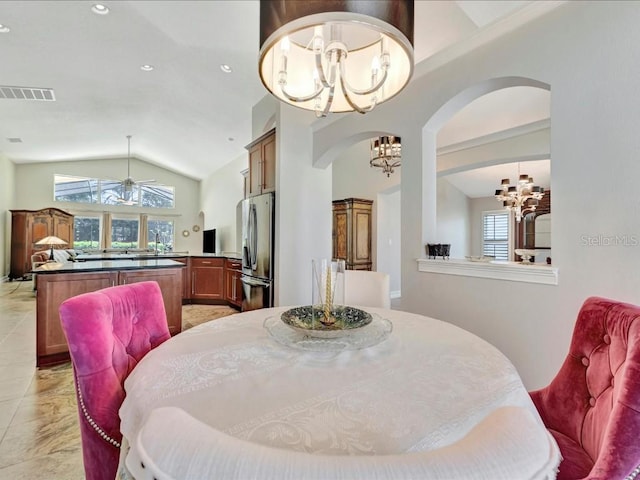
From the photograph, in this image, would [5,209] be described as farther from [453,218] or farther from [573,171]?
[453,218]

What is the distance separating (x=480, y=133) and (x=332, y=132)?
2558 millimetres

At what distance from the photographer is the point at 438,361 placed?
106 centimetres

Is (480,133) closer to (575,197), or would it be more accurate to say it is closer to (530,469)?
(575,197)

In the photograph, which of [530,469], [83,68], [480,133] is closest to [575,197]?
[530,469]

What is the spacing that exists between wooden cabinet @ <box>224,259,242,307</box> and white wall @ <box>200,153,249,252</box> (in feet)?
6.98

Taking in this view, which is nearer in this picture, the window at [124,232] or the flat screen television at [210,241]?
the flat screen television at [210,241]

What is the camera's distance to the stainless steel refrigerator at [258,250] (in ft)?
12.4

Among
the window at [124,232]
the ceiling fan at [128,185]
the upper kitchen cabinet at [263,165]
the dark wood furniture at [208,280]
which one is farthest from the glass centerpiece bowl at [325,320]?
the window at [124,232]

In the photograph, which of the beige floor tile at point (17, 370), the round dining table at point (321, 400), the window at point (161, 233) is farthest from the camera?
the window at point (161, 233)

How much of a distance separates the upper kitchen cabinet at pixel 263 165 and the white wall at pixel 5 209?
7.07 m

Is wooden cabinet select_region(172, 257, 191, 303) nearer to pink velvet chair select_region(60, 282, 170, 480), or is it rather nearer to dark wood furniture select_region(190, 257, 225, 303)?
dark wood furniture select_region(190, 257, 225, 303)

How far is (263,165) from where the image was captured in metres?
4.14

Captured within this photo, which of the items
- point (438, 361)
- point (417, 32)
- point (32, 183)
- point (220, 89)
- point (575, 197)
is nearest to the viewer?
point (438, 361)

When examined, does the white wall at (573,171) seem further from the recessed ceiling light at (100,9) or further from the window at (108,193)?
the window at (108,193)
